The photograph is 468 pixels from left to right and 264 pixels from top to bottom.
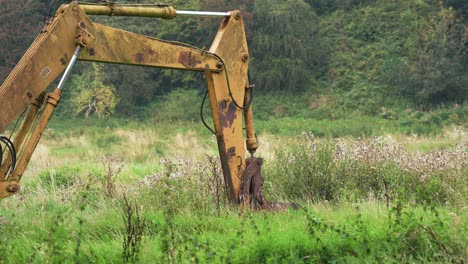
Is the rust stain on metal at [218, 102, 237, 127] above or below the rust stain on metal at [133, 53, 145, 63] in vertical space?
below

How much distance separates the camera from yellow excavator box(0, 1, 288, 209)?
6023 mm

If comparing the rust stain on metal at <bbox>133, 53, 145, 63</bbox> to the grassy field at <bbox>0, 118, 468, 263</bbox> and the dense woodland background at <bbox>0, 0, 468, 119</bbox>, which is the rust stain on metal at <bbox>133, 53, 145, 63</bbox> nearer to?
the grassy field at <bbox>0, 118, 468, 263</bbox>

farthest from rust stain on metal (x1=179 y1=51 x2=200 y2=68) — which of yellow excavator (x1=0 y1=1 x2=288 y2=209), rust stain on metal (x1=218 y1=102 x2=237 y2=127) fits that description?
rust stain on metal (x1=218 y1=102 x2=237 y2=127)

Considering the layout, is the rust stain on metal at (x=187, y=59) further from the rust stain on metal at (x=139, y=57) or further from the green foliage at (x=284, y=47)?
the green foliage at (x=284, y=47)

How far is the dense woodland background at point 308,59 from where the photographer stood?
32.2 meters

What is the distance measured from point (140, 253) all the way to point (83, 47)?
2.24m

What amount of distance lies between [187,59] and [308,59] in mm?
31385

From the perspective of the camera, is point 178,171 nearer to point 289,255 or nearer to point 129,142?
point 289,255

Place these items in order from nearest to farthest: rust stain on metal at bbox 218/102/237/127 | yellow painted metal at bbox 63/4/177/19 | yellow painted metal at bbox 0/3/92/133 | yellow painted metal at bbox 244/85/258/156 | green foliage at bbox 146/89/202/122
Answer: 1. yellow painted metal at bbox 0/3/92/133
2. yellow painted metal at bbox 63/4/177/19
3. rust stain on metal at bbox 218/102/237/127
4. yellow painted metal at bbox 244/85/258/156
5. green foliage at bbox 146/89/202/122

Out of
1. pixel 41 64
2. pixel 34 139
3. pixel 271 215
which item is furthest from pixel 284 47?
pixel 34 139

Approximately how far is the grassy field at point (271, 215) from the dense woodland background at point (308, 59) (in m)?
22.8

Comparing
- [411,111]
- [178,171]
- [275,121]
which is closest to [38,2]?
[275,121]

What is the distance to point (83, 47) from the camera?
6387 millimetres

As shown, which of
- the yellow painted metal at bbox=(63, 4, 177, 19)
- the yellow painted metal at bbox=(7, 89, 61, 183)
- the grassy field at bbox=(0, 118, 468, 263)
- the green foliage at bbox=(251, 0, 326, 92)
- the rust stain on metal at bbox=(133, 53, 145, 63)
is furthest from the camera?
the green foliage at bbox=(251, 0, 326, 92)
